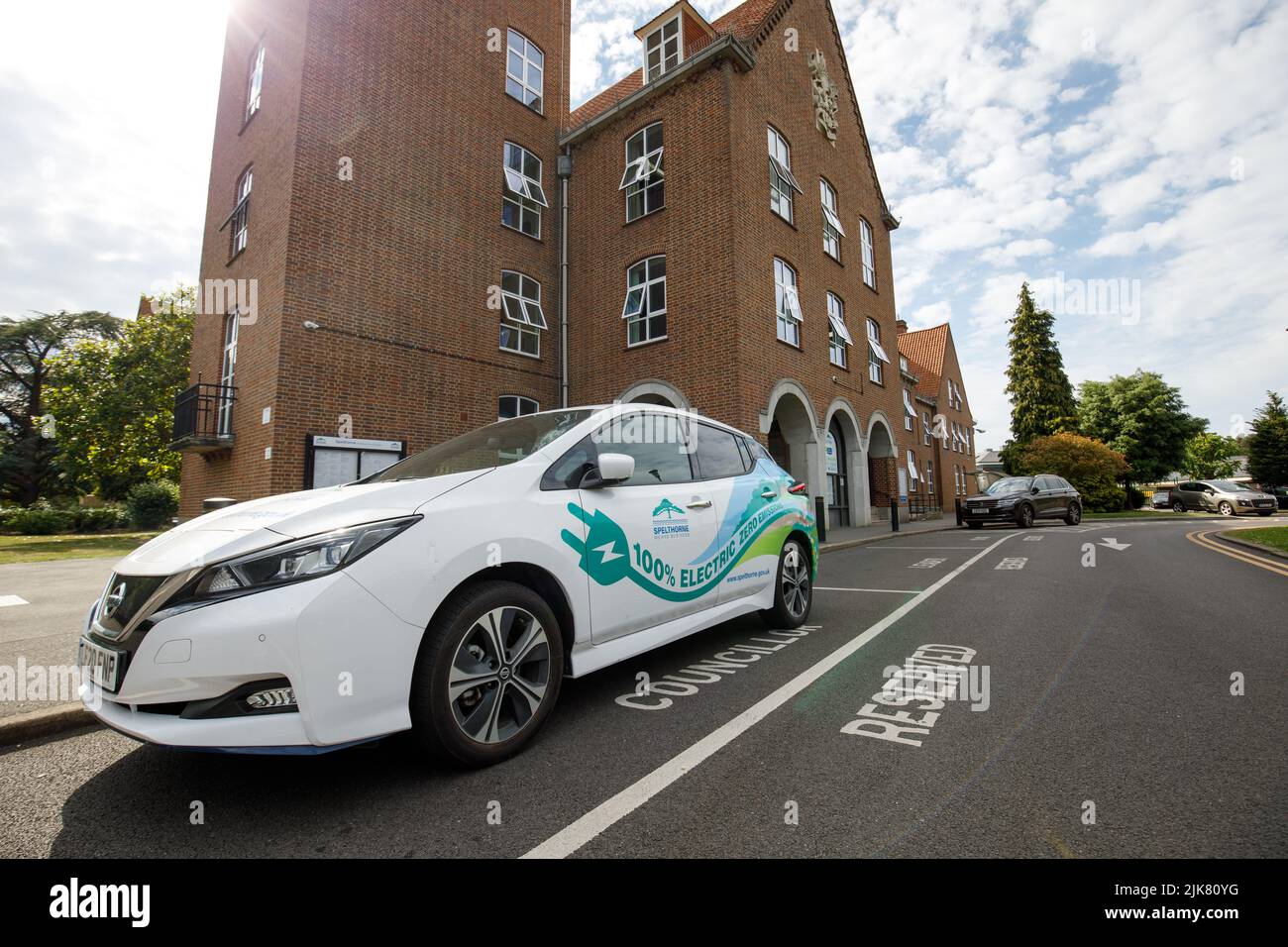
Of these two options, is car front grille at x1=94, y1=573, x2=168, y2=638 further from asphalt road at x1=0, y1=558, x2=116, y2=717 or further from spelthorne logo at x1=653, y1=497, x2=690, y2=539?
spelthorne logo at x1=653, y1=497, x2=690, y2=539

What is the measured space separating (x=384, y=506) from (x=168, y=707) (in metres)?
1.04

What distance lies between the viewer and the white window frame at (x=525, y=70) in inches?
615

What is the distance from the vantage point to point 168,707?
2.15m

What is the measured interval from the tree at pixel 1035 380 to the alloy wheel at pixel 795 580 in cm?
4523

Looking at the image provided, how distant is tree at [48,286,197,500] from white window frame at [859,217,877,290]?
29.3 metres

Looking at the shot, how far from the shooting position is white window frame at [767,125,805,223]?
15648 mm

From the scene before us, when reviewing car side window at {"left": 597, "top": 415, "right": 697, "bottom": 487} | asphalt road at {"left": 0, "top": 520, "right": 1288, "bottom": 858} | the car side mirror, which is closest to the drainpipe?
car side window at {"left": 597, "top": 415, "right": 697, "bottom": 487}

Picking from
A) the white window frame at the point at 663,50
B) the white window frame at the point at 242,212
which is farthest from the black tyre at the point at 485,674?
the white window frame at the point at 663,50

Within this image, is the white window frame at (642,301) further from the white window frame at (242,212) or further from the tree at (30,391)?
the tree at (30,391)

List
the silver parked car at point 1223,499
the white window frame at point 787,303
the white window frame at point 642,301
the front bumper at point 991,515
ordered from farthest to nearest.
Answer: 1. the silver parked car at point 1223,499
2. the front bumper at point 991,515
3. the white window frame at point 787,303
4. the white window frame at point 642,301

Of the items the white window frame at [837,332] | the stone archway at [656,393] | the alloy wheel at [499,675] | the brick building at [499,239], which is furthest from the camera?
the white window frame at [837,332]
